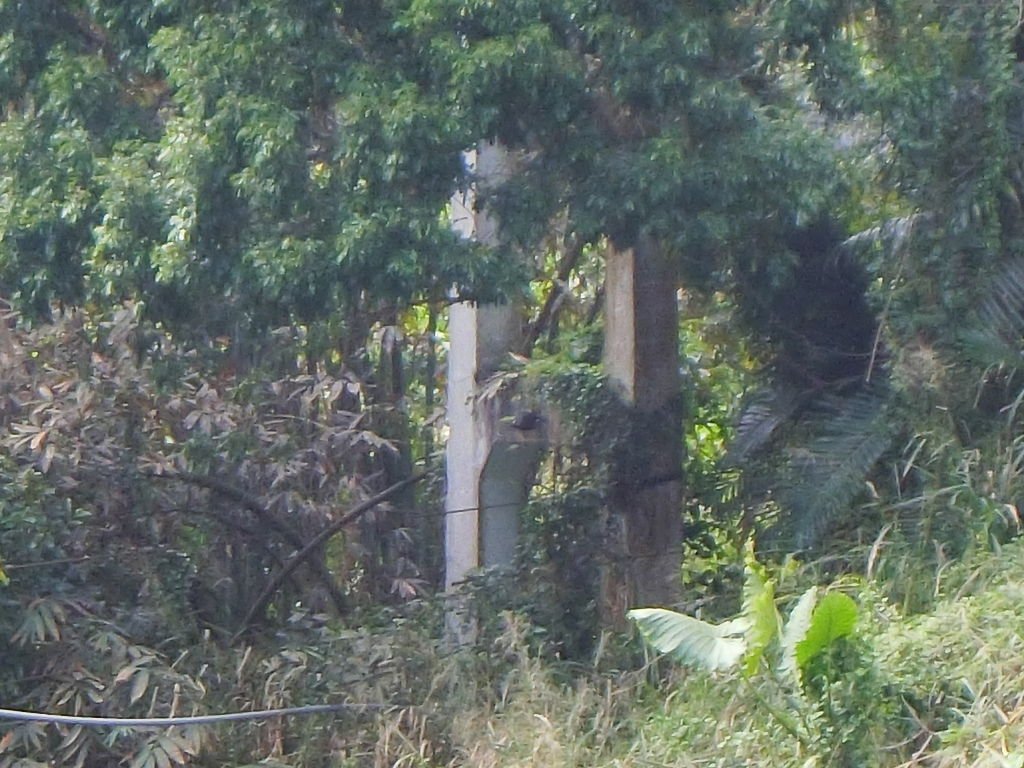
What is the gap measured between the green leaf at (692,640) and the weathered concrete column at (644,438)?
207 centimetres

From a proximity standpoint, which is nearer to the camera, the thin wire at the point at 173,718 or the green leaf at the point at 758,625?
the green leaf at the point at 758,625

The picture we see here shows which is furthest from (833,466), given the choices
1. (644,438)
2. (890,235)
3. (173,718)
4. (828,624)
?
(173,718)

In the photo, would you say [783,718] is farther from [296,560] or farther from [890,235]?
[296,560]

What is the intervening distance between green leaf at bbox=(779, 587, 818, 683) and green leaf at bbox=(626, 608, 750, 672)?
0.54 feet

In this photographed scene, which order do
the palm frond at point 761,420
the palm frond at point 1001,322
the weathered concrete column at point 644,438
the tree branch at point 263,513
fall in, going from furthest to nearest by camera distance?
1. the palm frond at point 761,420
2. the tree branch at point 263,513
3. the weathered concrete column at point 644,438
4. the palm frond at point 1001,322

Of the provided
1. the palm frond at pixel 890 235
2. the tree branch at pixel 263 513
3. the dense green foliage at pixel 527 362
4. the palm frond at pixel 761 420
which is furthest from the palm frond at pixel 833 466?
the tree branch at pixel 263 513

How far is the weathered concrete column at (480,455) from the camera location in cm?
881

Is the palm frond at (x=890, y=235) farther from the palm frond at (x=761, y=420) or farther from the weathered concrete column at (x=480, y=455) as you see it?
the weathered concrete column at (x=480, y=455)

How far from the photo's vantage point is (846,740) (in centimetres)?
595

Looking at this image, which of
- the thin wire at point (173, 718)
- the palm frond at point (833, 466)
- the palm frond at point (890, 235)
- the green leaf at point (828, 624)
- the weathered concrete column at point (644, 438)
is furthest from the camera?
the weathered concrete column at point (644, 438)

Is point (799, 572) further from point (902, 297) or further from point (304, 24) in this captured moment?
point (304, 24)

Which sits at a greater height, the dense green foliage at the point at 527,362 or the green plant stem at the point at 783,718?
the dense green foliage at the point at 527,362

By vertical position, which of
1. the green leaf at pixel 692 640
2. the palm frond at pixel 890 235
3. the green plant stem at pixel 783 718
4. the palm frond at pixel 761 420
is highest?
the palm frond at pixel 890 235

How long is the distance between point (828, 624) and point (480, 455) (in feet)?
10.8
